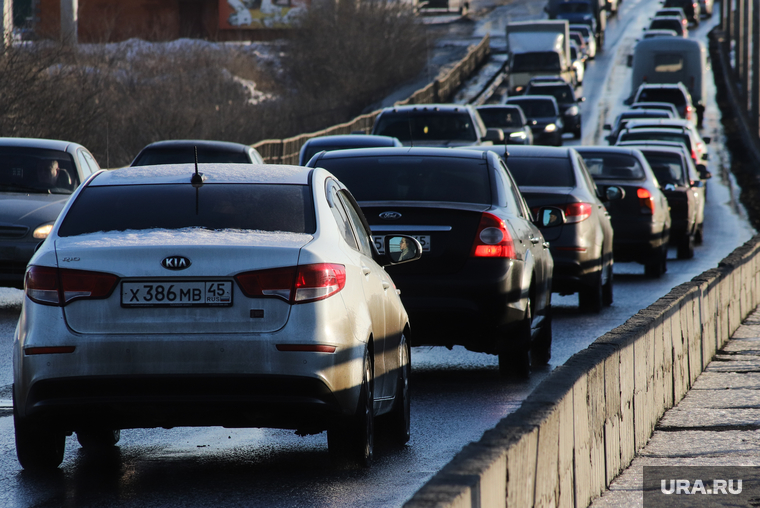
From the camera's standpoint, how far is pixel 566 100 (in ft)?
180

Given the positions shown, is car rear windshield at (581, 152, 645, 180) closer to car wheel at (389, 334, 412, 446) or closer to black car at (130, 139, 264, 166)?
black car at (130, 139, 264, 166)

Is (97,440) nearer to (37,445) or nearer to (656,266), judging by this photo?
(37,445)

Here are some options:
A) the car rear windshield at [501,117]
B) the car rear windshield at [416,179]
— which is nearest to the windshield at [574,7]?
the car rear windshield at [501,117]

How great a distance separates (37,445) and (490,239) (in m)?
3.81

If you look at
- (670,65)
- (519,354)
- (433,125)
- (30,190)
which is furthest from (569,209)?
(670,65)

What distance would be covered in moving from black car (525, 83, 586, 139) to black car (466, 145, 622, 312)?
38425 millimetres

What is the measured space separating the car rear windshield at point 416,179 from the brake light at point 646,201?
28.3 feet

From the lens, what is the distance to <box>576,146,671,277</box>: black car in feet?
60.4

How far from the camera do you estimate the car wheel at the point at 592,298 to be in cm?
1455

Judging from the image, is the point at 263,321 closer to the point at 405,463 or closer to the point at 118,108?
the point at 405,463

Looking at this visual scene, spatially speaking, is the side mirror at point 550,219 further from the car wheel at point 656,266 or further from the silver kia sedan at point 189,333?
the car wheel at point 656,266

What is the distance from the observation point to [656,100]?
54.2 metres

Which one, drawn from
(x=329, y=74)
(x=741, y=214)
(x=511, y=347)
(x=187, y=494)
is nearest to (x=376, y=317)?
(x=187, y=494)

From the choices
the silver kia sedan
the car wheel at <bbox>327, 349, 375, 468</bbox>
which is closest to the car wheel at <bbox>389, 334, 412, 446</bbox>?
the car wheel at <bbox>327, 349, 375, 468</bbox>
